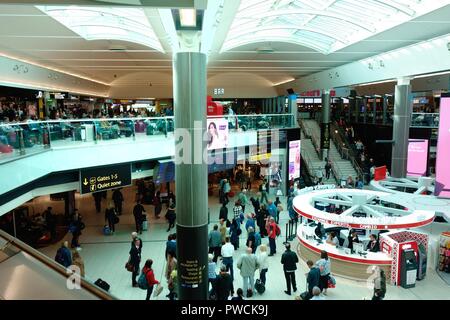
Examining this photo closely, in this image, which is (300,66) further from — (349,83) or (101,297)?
(101,297)

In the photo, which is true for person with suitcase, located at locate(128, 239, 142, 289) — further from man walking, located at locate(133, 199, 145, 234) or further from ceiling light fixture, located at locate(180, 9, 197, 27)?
ceiling light fixture, located at locate(180, 9, 197, 27)

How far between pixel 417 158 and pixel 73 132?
59.3ft

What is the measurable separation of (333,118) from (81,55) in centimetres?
2577

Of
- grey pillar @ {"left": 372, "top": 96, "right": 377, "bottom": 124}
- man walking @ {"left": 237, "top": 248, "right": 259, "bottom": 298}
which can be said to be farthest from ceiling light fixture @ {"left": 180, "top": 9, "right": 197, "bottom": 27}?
grey pillar @ {"left": 372, "top": 96, "right": 377, "bottom": 124}

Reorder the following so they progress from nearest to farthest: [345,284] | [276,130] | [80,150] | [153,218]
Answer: [345,284]
[80,150]
[153,218]
[276,130]

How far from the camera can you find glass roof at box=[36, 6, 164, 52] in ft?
36.8

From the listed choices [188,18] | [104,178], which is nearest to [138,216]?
[104,178]

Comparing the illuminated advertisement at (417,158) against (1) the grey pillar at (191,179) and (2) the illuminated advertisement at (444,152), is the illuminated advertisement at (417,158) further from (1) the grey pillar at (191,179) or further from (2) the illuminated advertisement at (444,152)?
(1) the grey pillar at (191,179)

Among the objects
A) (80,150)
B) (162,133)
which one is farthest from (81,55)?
(80,150)

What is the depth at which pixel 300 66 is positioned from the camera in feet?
78.7

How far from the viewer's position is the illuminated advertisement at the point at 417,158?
21.0 metres

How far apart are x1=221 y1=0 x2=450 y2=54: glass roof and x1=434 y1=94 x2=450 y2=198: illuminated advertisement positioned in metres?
3.81

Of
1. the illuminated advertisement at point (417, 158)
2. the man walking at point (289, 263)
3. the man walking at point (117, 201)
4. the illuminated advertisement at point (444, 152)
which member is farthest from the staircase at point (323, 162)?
the man walking at point (289, 263)

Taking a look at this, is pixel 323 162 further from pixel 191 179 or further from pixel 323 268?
pixel 191 179
